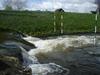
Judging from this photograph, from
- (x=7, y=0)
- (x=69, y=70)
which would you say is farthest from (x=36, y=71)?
(x=7, y=0)

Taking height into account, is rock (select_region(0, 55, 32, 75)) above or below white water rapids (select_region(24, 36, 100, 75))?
above

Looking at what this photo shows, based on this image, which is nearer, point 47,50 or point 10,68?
point 10,68

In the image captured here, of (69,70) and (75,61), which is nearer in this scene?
(69,70)

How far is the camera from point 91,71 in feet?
32.3

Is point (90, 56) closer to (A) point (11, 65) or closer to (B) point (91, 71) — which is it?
(B) point (91, 71)

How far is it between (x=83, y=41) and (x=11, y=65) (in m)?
9.11

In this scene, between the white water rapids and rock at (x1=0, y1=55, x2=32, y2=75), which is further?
the white water rapids

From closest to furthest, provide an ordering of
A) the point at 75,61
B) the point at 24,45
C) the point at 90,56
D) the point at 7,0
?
the point at 75,61 < the point at 90,56 < the point at 24,45 < the point at 7,0

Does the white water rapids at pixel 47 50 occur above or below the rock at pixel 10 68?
below

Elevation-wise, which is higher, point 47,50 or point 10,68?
point 10,68

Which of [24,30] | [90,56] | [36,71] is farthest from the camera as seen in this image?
[24,30]

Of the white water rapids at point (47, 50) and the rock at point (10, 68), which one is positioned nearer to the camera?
the rock at point (10, 68)

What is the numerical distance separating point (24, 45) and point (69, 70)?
433 cm

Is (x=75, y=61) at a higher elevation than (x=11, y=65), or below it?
below
